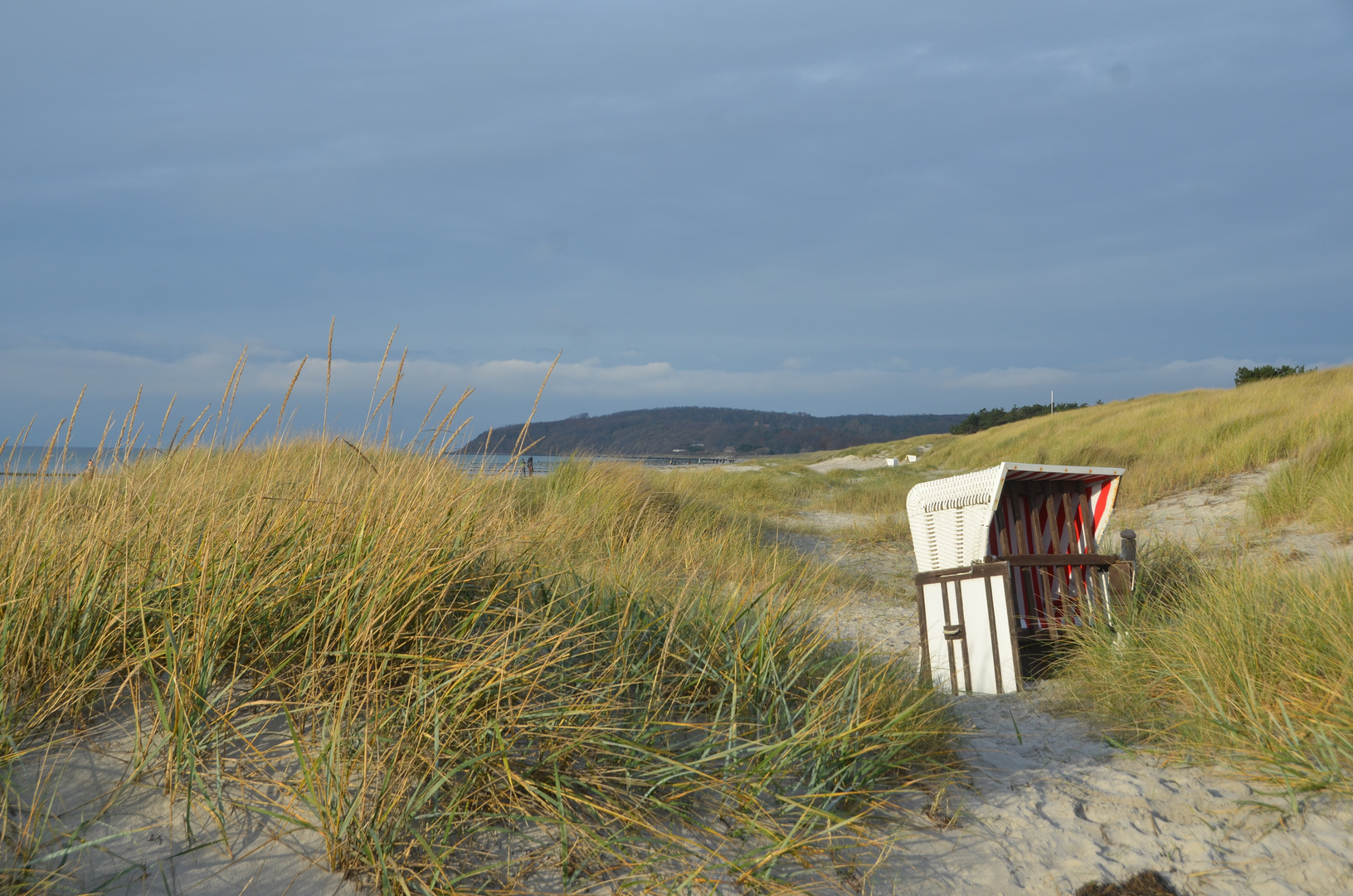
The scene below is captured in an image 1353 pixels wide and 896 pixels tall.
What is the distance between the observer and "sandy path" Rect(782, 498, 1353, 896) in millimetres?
2275

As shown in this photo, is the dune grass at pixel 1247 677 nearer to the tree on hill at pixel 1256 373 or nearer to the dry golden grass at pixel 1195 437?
the dry golden grass at pixel 1195 437

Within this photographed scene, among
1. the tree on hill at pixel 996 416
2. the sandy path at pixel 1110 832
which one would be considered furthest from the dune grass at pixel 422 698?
the tree on hill at pixel 996 416

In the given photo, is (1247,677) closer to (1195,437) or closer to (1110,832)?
(1110,832)

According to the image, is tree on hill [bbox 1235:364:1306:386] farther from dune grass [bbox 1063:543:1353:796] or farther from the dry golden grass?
dune grass [bbox 1063:543:1353:796]

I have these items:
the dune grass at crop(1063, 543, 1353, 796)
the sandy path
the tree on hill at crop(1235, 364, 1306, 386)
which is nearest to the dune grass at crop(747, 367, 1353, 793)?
the dune grass at crop(1063, 543, 1353, 796)

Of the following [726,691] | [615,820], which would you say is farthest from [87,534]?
[726,691]

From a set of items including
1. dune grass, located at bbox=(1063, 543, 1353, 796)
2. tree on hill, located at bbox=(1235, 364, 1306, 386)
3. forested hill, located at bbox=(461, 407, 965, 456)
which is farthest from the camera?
forested hill, located at bbox=(461, 407, 965, 456)

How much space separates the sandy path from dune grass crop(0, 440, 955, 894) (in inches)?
8.1

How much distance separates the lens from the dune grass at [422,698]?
6.78 feet

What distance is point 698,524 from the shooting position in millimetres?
8430

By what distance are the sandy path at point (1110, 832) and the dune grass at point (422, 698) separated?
0.67ft

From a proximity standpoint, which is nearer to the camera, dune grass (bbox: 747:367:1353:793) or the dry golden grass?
dune grass (bbox: 747:367:1353:793)

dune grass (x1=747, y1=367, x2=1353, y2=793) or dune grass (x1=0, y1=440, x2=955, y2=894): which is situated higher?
dune grass (x1=0, y1=440, x2=955, y2=894)

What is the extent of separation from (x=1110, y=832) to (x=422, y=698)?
2.31 meters
